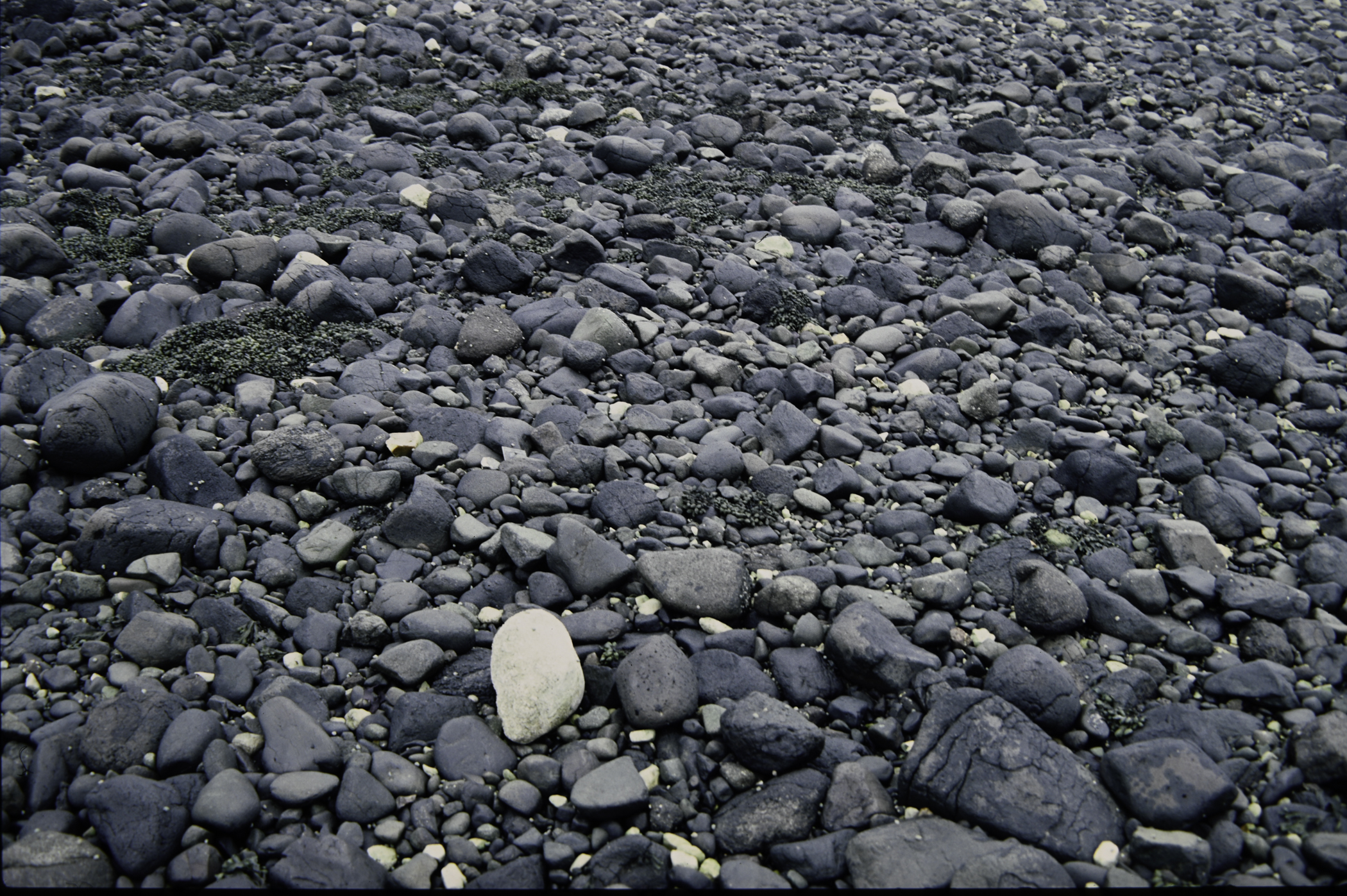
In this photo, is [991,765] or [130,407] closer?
[991,765]

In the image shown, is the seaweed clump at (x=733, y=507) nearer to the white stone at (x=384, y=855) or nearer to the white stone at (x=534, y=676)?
the white stone at (x=534, y=676)

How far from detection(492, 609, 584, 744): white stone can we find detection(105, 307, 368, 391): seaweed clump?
2.90 meters

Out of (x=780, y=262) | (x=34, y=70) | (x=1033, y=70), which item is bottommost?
(x=34, y=70)

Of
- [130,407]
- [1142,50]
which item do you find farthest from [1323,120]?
[130,407]

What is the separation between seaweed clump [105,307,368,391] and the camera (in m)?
5.64

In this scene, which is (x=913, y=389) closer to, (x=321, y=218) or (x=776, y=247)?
(x=776, y=247)

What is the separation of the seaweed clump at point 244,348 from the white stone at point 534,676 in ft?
9.53

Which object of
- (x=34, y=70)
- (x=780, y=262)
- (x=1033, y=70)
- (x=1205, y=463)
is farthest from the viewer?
(x=1033, y=70)

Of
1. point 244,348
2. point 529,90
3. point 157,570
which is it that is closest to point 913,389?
point 244,348

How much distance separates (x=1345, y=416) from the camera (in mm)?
5988

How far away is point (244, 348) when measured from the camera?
5852 millimetres

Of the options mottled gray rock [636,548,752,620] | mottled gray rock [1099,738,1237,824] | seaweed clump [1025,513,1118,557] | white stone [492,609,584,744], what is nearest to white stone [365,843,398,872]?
white stone [492,609,584,744]

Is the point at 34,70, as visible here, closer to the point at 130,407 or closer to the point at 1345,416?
the point at 130,407

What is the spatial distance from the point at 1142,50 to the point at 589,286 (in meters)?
10.1
